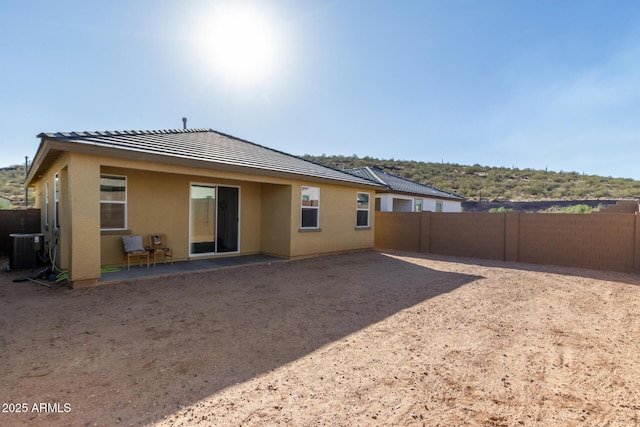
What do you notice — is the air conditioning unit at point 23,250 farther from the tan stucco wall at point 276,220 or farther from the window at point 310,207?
the window at point 310,207

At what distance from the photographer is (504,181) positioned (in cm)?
4125

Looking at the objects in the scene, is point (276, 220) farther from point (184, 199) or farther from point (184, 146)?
point (184, 146)

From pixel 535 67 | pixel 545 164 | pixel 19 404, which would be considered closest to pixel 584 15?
→ pixel 535 67

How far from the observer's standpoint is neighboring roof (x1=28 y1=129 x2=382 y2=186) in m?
6.59

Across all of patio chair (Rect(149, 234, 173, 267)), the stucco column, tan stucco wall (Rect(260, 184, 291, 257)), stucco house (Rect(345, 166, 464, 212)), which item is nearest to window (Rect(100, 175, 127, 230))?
patio chair (Rect(149, 234, 173, 267))

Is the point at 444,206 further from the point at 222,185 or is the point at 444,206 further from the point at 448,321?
the point at 448,321

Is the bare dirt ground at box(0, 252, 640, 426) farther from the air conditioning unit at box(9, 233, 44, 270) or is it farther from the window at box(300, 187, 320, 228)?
the window at box(300, 187, 320, 228)

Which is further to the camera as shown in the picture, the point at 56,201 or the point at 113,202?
the point at 56,201

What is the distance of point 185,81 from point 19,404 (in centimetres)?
1066

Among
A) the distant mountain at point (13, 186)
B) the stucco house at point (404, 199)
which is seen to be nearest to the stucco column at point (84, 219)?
the stucco house at point (404, 199)

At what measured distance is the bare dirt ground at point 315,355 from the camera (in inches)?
106

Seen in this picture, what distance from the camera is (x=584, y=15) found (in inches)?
384

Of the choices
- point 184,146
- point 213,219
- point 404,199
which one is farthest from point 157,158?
point 404,199

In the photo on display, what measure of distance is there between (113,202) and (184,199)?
1805mm
